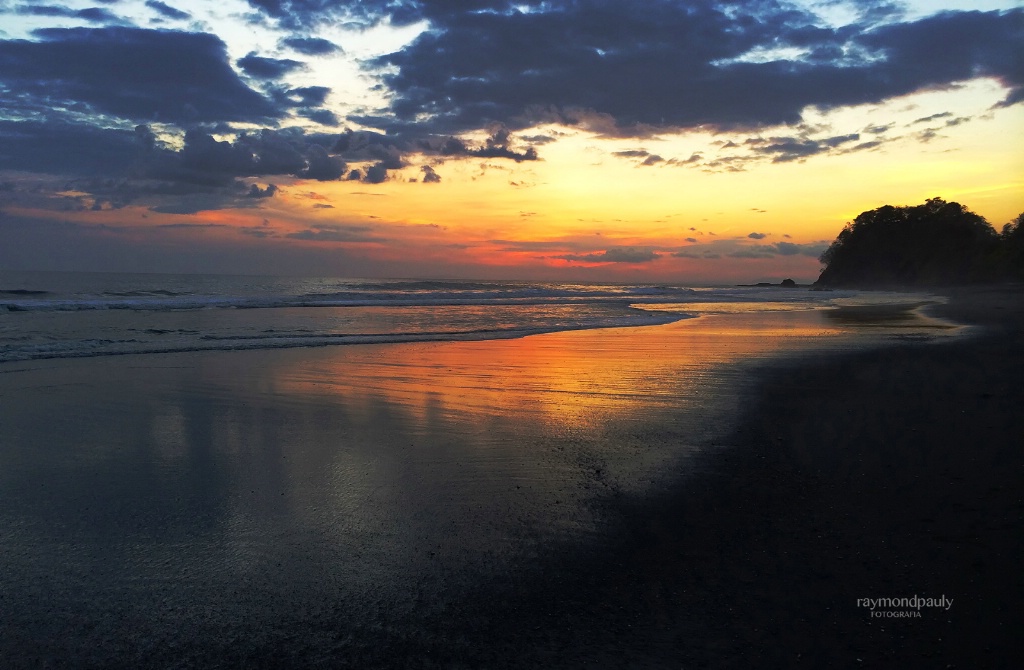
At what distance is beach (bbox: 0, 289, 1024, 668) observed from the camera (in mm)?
2906

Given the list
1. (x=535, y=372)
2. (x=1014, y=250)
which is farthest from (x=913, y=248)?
(x=535, y=372)

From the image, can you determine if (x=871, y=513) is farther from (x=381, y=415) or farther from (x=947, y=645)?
(x=381, y=415)

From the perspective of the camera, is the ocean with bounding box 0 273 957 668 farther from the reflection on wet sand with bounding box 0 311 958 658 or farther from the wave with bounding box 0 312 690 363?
the wave with bounding box 0 312 690 363

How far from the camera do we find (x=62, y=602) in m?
3.22

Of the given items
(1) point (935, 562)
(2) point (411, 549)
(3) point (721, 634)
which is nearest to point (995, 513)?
(1) point (935, 562)

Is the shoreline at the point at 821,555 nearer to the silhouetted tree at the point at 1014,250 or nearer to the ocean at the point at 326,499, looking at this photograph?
the ocean at the point at 326,499

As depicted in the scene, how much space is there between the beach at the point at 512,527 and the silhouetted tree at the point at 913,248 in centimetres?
8822

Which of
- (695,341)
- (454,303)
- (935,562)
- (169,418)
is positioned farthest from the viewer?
(454,303)

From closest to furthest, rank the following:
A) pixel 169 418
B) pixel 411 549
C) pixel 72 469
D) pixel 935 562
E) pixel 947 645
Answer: pixel 947 645 → pixel 935 562 → pixel 411 549 → pixel 72 469 → pixel 169 418

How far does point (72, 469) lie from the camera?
5.51m

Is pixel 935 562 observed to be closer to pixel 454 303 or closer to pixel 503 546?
pixel 503 546

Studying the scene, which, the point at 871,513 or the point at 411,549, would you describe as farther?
the point at 871,513

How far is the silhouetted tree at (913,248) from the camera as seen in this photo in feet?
277

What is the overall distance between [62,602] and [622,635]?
2903mm
